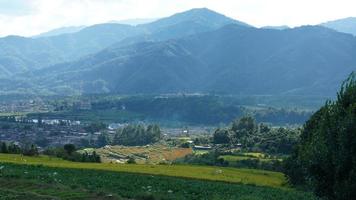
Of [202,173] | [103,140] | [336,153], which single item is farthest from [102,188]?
[103,140]

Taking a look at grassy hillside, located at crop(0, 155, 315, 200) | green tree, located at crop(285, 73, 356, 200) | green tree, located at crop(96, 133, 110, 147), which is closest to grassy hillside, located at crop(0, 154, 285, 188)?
grassy hillside, located at crop(0, 155, 315, 200)

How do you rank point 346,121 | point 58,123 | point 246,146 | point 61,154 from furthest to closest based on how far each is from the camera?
point 58,123
point 246,146
point 61,154
point 346,121

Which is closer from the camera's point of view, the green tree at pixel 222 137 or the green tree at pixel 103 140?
the green tree at pixel 222 137

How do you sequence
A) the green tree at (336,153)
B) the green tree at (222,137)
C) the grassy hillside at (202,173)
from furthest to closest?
the green tree at (222,137) < the grassy hillside at (202,173) < the green tree at (336,153)

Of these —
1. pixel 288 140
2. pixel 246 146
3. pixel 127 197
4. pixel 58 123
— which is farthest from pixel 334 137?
pixel 58 123

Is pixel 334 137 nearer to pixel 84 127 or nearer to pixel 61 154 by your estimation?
pixel 61 154

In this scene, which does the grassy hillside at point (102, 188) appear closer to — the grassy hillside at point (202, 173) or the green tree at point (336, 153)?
the grassy hillside at point (202, 173)

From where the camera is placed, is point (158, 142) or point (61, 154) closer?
point (61, 154)

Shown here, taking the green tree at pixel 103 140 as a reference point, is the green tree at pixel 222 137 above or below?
above

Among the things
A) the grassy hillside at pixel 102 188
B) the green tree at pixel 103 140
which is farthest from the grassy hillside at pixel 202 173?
the green tree at pixel 103 140

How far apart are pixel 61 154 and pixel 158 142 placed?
71848mm

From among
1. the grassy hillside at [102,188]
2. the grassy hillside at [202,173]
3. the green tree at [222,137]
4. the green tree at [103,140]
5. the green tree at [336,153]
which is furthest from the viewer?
the green tree at [103,140]

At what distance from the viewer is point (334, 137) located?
25.6 m

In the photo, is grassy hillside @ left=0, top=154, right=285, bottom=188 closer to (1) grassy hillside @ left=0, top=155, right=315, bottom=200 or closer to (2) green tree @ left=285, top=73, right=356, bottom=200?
(1) grassy hillside @ left=0, top=155, right=315, bottom=200
